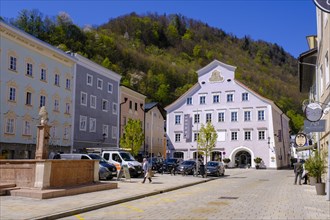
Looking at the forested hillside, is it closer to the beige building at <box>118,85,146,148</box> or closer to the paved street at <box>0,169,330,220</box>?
the beige building at <box>118,85,146,148</box>

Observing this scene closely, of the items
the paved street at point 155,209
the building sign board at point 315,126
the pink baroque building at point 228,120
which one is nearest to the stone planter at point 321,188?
the paved street at point 155,209

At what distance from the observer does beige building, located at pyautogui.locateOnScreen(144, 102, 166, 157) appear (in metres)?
66.2

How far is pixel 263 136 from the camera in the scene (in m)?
61.3

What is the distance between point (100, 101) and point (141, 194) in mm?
33603

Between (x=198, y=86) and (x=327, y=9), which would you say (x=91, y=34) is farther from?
(x=327, y=9)

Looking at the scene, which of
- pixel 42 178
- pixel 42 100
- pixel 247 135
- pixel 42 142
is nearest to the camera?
pixel 42 178

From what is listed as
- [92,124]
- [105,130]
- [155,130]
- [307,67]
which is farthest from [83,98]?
[307,67]

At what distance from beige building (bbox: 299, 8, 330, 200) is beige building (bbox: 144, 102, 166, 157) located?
28479 millimetres

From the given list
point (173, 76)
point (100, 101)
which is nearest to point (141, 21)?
point (173, 76)

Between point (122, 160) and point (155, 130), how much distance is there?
37203mm

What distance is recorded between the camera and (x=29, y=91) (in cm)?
3856

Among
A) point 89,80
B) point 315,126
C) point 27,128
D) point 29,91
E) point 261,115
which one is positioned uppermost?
point 89,80

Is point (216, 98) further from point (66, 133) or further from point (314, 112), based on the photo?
point (314, 112)

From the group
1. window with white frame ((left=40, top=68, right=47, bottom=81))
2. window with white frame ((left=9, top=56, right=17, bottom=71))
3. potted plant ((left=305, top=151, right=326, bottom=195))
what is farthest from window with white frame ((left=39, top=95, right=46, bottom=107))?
potted plant ((left=305, top=151, right=326, bottom=195))
